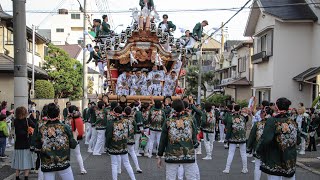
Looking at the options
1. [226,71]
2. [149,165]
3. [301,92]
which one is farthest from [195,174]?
[226,71]

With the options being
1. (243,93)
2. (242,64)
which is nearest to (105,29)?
(243,93)

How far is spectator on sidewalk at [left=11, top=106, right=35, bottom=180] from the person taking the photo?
30.9 feet

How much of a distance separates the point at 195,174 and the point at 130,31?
43.7 feet

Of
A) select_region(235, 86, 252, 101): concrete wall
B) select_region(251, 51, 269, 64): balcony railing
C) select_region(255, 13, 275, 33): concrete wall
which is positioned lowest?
select_region(235, 86, 252, 101): concrete wall

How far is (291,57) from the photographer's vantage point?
1016 inches

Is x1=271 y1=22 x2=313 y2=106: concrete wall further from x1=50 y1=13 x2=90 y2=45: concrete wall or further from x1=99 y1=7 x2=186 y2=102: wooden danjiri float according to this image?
x1=50 y1=13 x2=90 y2=45: concrete wall

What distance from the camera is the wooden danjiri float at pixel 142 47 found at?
65.9ft

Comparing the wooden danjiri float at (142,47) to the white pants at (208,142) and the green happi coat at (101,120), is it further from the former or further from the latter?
the white pants at (208,142)

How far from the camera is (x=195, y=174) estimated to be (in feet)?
24.8

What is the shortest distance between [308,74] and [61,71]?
21255 millimetres

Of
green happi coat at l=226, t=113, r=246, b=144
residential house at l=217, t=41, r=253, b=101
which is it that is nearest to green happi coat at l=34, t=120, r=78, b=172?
green happi coat at l=226, t=113, r=246, b=144

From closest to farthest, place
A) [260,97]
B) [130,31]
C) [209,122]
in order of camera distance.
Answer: [209,122]
[130,31]
[260,97]

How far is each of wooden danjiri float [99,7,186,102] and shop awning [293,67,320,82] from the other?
7496 millimetres

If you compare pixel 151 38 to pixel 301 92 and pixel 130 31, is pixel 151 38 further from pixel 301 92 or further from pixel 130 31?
pixel 301 92
